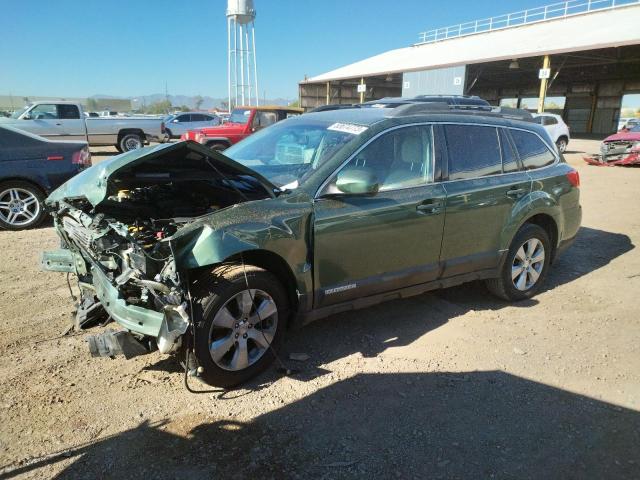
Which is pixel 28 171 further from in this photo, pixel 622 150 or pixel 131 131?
pixel 622 150

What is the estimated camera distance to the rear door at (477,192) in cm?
403

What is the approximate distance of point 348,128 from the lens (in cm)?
383

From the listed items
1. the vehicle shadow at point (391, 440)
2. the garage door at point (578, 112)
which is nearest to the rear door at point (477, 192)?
the vehicle shadow at point (391, 440)

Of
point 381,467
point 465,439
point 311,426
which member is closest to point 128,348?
point 311,426

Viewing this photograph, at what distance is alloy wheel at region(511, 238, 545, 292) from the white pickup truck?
15616 millimetres

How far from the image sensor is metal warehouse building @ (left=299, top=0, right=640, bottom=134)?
2544cm

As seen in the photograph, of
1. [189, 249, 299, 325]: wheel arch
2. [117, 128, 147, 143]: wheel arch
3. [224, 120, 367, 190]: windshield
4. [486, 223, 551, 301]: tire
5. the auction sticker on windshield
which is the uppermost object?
the auction sticker on windshield

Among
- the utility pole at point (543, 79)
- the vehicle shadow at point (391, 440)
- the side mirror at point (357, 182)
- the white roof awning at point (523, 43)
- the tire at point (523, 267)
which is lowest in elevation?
the vehicle shadow at point (391, 440)

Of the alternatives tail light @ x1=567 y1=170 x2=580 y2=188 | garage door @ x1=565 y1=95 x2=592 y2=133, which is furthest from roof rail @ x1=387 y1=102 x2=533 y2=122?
garage door @ x1=565 y1=95 x2=592 y2=133

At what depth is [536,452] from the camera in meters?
2.65

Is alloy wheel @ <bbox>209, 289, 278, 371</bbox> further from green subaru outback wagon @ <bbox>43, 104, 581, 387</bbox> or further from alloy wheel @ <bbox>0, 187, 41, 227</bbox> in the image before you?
alloy wheel @ <bbox>0, 187, 41, 227</bbox>

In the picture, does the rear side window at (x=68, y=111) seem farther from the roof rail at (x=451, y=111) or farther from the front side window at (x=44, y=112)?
the roof rail at (x=451, y=111)

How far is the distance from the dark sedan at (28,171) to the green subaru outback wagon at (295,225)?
3.67 metres

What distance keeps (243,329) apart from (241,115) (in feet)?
43.5
